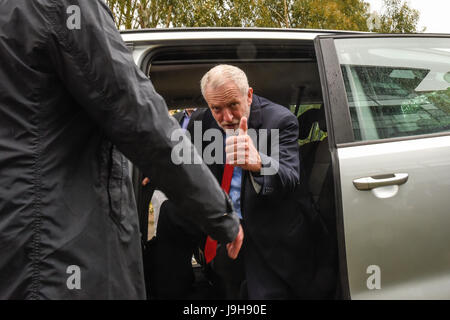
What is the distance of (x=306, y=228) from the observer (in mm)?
2016

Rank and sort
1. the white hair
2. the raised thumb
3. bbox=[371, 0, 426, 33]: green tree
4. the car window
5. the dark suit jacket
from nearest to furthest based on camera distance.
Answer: the raised thumb < the car window < the dark suit jacket < the white hair < bbox=[371, 0, 426, 33]: green tree

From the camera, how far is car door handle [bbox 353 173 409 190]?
65.2 inches

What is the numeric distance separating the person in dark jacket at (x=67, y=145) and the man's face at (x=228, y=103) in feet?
3.71

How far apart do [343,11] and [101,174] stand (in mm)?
17544

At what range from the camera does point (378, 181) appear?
5.44ft

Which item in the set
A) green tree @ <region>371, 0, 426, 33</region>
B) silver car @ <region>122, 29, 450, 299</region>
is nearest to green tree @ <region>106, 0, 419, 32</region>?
green tree @ <region>371, 0, 426, 33</region>

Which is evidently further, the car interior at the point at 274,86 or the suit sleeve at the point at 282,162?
the car interior at the point at 274,86

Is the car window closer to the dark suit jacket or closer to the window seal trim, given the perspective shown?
the window seal trim

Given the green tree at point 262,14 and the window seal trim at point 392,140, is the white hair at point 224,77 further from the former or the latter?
the green tree at point 262,14

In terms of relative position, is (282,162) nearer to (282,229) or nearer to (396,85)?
(282,229)

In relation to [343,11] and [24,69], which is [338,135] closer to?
[24,69]

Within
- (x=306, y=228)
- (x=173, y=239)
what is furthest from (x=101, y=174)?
(x=173, y=239)

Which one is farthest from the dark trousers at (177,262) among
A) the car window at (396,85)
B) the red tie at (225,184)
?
the car window at (396,85)

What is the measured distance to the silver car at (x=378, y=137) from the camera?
1.66 m
